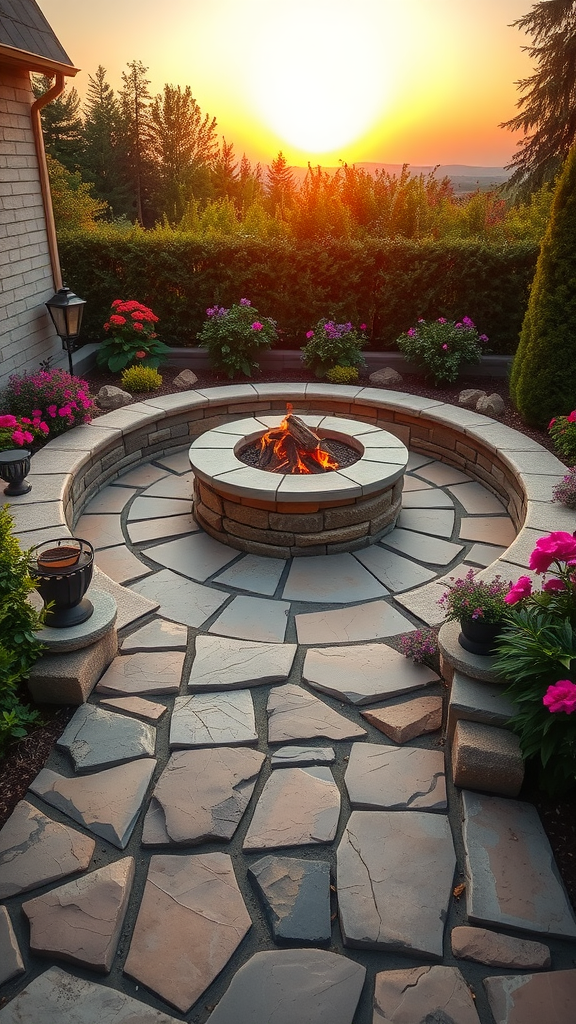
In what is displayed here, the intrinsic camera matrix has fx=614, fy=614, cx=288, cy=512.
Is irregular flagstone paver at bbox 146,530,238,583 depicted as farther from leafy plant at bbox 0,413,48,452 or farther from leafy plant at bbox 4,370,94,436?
leafy plant at bbox 4,370,94,436

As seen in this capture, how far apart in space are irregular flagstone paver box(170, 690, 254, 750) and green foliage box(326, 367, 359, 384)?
170 inches

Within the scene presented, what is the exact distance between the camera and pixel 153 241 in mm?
6883

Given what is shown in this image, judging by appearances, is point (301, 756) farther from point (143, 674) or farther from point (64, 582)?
point (64, 582)

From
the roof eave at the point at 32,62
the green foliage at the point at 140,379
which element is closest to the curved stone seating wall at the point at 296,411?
the green foliage at the point at 140,379

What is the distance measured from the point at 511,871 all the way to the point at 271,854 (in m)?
0.76

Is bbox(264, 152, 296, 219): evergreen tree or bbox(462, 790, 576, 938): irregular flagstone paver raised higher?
bbox(264, 152, 296, 219): evergreen tree

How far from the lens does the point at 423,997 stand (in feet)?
5.21

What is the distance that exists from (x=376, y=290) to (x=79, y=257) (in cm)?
338

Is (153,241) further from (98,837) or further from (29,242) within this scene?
(98,837)

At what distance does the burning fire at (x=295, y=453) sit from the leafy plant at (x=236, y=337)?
219 cm

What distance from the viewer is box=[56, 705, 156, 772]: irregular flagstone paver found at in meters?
2.32

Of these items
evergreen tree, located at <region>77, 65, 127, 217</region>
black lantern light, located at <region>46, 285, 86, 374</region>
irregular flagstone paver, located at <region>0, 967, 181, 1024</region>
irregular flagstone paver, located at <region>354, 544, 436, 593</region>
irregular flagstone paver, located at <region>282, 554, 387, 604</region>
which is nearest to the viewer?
irregular flagstone paver, located at <region>0, 967, 181, 1024</region>

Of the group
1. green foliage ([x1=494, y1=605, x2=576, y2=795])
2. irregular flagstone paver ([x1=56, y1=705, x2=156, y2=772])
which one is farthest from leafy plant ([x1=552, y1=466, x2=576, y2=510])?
irregular flagstone paver ([x1=56, y1=705, x2=156, y2=772])

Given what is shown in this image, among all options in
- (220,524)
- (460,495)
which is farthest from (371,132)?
(220,524)
